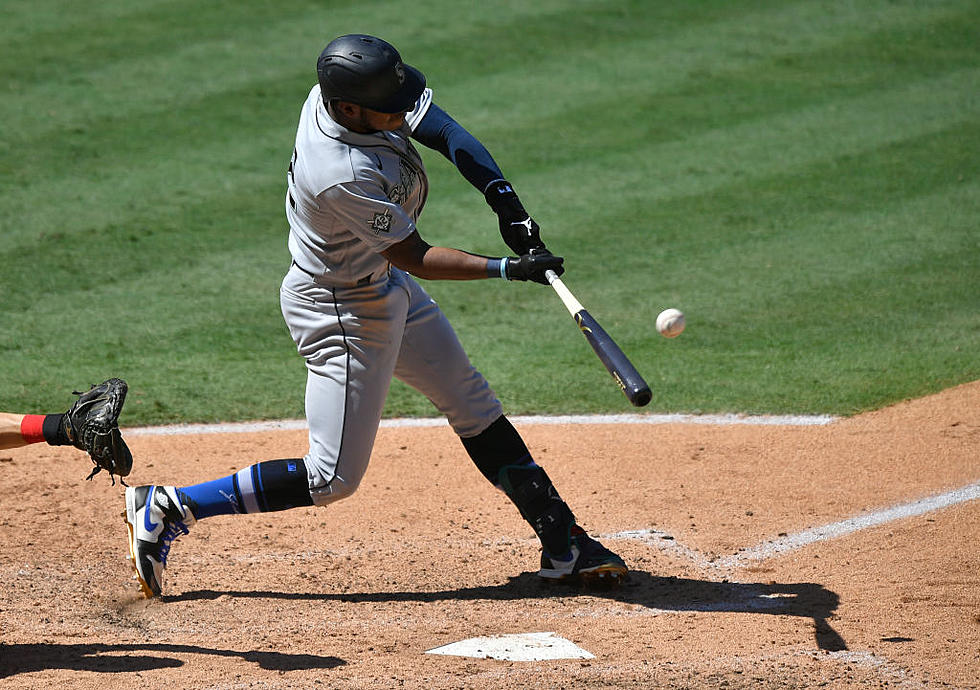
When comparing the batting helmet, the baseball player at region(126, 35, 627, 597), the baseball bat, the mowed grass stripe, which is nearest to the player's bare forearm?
the baseball player at region(126, 35, 627, 597)

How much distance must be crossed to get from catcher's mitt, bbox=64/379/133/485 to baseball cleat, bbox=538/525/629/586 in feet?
5.12

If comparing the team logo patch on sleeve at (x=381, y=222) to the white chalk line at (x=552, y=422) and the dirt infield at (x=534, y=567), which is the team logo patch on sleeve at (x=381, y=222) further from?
the white chalk line at (x=552, y=422)

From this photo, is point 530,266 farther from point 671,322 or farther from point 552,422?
point 552,422

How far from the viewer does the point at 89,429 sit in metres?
3.95

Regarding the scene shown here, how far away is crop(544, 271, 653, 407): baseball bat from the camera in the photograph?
3.70 meters

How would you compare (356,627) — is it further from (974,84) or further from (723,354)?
(974,84)

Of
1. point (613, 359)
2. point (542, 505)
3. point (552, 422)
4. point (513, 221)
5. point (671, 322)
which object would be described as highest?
point (513, 221)

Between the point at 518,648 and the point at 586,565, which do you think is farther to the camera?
the point at 586,565

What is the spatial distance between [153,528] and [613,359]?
1740mm

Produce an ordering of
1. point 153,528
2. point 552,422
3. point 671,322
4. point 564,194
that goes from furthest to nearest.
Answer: point 564,194 → point 552,422 → point 671,322 → point 153,528

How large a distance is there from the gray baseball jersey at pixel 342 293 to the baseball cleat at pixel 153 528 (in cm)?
54

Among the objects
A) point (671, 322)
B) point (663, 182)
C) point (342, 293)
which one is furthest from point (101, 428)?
point (663, 182)

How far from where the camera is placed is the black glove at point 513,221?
4.24 m

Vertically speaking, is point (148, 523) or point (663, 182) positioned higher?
point (148, 523)
